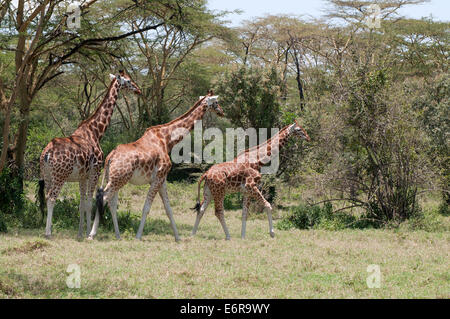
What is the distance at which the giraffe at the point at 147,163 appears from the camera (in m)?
9.28

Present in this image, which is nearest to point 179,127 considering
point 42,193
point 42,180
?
point 42,180

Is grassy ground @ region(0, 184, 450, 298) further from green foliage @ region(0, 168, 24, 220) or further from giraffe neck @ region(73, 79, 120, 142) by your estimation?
giraffe neck @ region(73, 79, 120, 142)

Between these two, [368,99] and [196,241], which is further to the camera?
[368,99]

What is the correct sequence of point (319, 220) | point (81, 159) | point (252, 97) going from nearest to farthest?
point (81, 159), point (319, 220), point (252, 97)

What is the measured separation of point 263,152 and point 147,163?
2393 mm

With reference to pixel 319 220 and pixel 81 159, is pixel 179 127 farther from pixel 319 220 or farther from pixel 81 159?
pixel 319 220

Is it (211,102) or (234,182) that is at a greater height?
(211,102)

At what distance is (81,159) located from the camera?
9.48 meters

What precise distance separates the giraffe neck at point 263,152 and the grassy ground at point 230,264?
1.46 metres

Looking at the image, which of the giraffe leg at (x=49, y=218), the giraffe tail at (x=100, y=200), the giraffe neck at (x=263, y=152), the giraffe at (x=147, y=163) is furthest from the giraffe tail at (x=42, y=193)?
the giraffe neck at (x=263, y=152)
